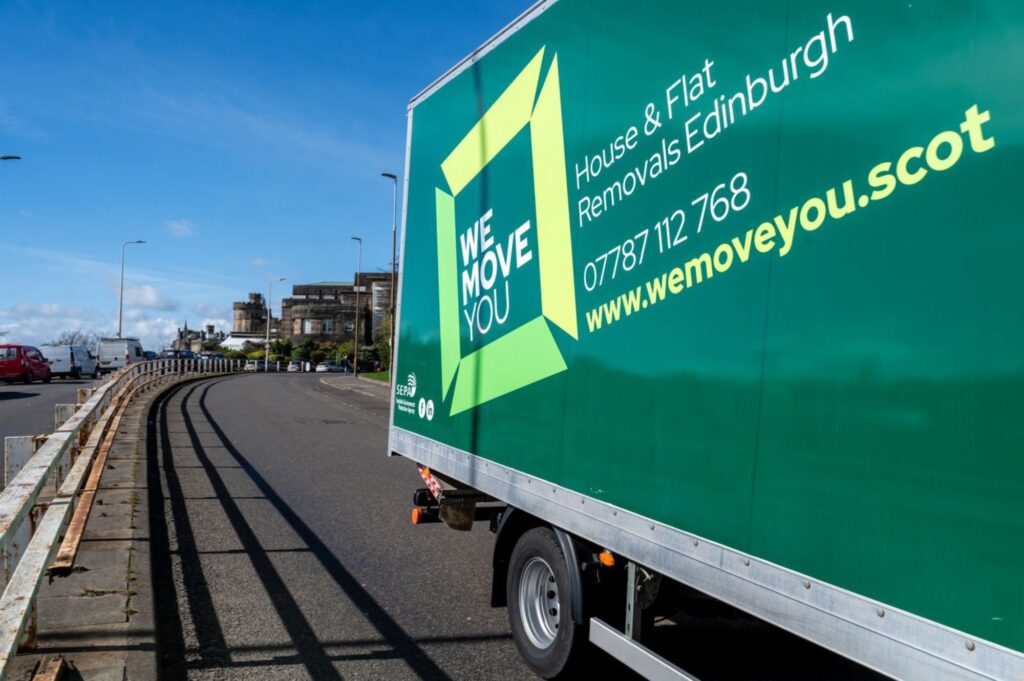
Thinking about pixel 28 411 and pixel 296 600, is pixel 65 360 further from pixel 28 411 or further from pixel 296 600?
pixel 296 600

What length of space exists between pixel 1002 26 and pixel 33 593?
4.03 m

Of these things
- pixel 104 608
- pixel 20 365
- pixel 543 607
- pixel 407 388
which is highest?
pixel 407 388

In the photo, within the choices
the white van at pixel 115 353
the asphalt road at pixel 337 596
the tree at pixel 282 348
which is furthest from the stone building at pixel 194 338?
the asphalt road at pixel 337 596

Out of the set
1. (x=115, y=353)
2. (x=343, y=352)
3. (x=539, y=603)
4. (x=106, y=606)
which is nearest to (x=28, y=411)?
(x=106, y=606)

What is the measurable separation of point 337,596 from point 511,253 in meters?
2.99

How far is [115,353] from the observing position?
Result: 168 ft

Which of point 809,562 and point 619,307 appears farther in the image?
point 619,307

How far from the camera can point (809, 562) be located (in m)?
2.87

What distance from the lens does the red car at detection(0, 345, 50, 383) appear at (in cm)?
3588

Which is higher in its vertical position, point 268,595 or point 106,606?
point 106,606

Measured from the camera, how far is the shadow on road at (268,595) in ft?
16.9

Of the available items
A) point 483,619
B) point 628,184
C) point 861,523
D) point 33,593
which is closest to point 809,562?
point 861,523

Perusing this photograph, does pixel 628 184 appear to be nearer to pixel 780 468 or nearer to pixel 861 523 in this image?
pixel 780 468

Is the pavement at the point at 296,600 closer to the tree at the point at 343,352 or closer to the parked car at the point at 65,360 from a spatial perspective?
the parked car at the point at 65,360
